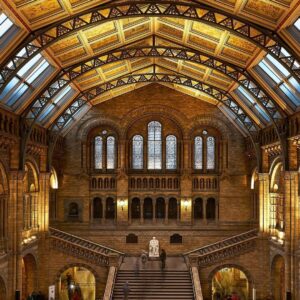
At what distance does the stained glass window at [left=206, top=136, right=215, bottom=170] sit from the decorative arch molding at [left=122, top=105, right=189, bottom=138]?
2.22m

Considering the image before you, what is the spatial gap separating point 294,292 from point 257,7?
1748 centimetres

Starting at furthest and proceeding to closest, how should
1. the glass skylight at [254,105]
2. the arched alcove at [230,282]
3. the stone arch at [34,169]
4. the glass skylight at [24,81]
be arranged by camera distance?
the arched alcove at [230,282] < the stone arch at [34,169] < the glass skylight at [254,105] < the glass skylight at [24,81]

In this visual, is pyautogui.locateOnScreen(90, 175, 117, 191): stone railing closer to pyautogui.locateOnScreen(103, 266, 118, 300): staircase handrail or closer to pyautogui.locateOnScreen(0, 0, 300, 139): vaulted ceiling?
pyautogui.locateOnScreen(0, 0, 300, 139): vaulted ceiling

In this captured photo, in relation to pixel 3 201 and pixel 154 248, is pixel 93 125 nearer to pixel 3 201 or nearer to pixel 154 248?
pixel 154 248

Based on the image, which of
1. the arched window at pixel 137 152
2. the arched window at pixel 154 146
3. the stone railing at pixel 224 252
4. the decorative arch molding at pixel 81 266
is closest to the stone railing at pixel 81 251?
the decorative arch molding at pixel 81 266

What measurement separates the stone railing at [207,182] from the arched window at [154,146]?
348 centimetres

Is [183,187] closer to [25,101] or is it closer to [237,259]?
[237,259]

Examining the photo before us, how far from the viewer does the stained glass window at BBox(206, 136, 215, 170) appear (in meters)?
45.0

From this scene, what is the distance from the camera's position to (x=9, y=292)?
30.8 m

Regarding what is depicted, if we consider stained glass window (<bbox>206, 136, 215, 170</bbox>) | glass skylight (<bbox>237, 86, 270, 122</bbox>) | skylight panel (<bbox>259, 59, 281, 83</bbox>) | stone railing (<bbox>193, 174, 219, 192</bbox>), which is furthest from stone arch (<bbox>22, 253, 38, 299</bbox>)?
skylight panel (<bbox>259, 59, 281, 83</bbox>)

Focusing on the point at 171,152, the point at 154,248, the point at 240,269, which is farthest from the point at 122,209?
the point at 240,269

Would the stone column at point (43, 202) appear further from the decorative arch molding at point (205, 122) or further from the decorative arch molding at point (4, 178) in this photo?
the decorative arch molding at point (205, 122)

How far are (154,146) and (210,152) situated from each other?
15.8ft

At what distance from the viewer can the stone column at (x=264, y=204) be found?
38094 mm
